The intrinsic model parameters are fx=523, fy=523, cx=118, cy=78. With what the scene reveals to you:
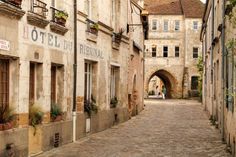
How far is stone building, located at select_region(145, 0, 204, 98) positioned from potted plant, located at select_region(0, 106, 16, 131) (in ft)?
167

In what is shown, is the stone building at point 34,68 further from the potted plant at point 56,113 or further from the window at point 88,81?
the window at point 88,81

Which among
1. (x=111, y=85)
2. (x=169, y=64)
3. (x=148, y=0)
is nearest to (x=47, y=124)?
(x=111, y=85)

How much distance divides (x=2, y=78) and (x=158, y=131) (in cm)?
1005

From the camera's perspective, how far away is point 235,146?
1225 centimetres

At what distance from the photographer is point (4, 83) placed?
454 inches

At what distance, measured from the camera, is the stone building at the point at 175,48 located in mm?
62000

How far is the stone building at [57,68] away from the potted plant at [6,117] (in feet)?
0.43

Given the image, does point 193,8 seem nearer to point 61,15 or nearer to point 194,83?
point 194,83

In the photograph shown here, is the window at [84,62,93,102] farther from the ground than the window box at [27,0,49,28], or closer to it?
closer to it

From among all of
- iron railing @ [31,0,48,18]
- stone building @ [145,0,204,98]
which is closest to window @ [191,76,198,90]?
stone building @ [145,0,204,98]

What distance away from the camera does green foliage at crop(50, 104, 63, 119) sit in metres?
14.3

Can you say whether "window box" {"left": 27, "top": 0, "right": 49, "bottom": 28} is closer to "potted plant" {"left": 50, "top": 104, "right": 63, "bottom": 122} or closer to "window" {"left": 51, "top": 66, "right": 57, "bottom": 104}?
"window" {"left": 51, "top": 66, "right": 57, "bottom": 104}

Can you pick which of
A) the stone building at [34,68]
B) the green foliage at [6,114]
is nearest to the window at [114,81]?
the stone building at [34,68]

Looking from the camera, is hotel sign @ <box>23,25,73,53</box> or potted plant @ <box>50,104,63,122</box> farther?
potted plant @ <box>50,104,63,122</box>
